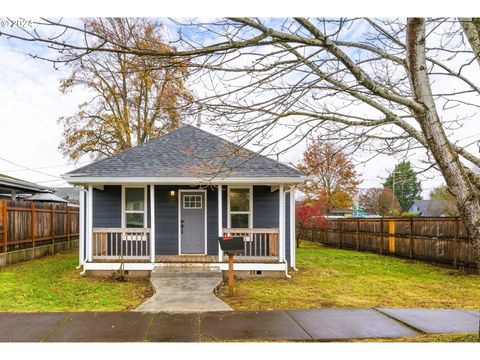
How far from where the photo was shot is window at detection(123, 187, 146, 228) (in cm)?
1169

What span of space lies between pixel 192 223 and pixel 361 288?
4.97m

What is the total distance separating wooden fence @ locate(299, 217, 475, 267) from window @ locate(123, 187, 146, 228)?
8691 mm

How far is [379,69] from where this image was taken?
18.4 ft

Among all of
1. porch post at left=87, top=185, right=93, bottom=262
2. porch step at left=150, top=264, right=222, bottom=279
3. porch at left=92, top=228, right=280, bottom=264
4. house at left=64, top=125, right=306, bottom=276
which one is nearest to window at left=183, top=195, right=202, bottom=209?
house at left=64, top=125, right=306, bottom=276

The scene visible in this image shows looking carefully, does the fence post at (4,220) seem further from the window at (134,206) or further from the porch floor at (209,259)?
the porch floor at (209,259)

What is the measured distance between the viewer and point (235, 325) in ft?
17.8

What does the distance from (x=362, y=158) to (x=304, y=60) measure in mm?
1922

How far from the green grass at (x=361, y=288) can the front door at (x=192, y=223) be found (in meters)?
2.39

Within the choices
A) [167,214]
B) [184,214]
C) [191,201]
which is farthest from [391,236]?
[167,214]

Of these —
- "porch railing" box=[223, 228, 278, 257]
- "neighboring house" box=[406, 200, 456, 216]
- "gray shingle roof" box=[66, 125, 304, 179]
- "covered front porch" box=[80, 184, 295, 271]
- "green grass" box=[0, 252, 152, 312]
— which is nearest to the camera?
A: "green grass" box=[0, 252, 152, 312]

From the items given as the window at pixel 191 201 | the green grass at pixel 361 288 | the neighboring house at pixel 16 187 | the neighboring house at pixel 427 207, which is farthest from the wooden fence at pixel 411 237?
the neighboring house at pixel 427 207

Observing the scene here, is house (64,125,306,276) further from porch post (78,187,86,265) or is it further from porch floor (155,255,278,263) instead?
porch floor (155,255,278,263)

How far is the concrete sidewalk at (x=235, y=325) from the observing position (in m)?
4.95
